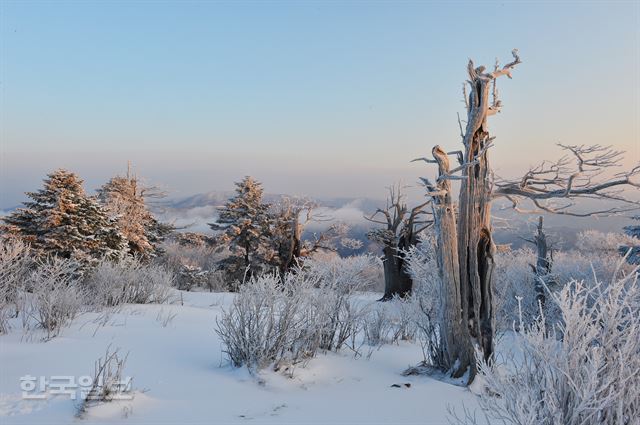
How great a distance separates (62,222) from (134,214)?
11.0 m

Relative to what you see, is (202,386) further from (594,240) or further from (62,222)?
(594,240)

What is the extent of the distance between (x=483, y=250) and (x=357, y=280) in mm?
2475

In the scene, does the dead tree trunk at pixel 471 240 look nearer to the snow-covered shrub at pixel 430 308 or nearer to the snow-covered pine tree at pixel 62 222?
the snow-covered shrub at pixel 430 308

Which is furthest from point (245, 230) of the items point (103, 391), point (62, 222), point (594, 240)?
point (594, 240)

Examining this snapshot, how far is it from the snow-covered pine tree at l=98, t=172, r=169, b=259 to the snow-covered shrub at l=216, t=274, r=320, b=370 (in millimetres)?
19772

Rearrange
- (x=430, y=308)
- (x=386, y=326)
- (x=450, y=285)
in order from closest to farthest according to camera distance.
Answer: (x=450, y=285)
(x=430, y=308)
(x=386, y=326)

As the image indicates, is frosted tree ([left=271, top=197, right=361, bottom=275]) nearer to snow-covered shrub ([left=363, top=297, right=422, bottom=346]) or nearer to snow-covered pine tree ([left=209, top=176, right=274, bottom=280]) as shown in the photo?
snow-covered pine tree ([left=209, top=176, right=274, bottom=280])

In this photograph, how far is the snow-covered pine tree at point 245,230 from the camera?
2697cm

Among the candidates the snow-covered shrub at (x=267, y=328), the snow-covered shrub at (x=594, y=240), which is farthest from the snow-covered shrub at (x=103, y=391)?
the snow-covered shrub at (x=594, y=240)

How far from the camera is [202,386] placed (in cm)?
499

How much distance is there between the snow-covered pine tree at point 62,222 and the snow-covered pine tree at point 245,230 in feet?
33.3

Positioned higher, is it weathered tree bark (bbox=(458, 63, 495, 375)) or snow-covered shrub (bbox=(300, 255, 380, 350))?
weathered tree bark (bbox=(458, 63, 495, 375))

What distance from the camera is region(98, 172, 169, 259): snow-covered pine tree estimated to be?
975 inches

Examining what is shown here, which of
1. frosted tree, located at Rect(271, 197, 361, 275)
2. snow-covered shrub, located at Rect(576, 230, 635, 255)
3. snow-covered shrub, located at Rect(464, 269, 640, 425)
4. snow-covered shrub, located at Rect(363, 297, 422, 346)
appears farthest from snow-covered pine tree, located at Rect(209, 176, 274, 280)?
snow-covered shrub, located at Rect(576, 230, 635, 255)
